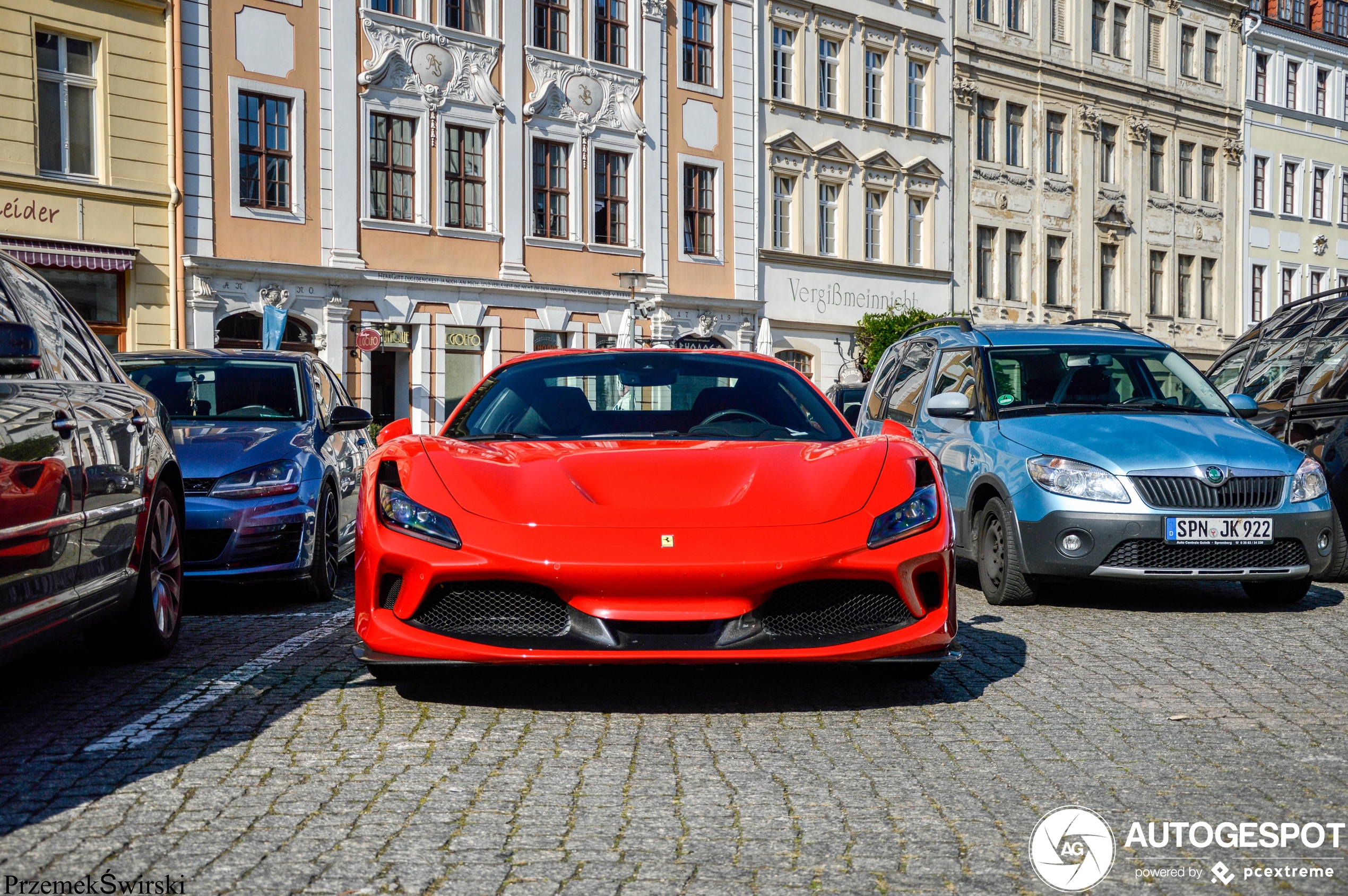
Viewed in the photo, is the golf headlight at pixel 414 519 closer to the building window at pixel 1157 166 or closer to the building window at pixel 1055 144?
the building window at pixel 1055 144

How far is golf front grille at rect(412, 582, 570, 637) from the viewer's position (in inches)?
200

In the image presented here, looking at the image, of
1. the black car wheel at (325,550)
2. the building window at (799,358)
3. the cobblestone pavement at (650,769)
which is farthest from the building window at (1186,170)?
the cobblestone pavement at (650,769)

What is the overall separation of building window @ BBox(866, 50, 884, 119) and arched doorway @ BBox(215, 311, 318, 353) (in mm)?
16375

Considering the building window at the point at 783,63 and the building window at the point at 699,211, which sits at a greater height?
the building window at the point at 783,63

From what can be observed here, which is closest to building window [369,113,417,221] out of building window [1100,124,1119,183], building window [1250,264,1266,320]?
building window [1100,124,1119,183]

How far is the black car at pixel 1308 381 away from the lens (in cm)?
998

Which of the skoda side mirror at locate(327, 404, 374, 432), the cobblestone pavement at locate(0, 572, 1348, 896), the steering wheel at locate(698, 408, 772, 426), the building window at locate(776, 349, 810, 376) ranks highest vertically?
the building window at locate(776, 349, 810, 376)

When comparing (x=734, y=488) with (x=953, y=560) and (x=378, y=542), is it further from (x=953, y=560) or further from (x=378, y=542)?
(x=378, y=542)

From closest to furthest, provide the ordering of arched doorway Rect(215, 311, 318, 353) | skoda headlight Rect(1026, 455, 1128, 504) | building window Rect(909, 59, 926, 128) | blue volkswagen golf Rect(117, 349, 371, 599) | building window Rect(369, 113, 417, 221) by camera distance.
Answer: skoda headlight Rect(1026, 455, 1128, 504)
blue volkswagen golf Rect(117, 349, 371, 599)
arched doorway Rect(215, 311, 318, 353)
building window Rect(369, 113, 417, 221)
building window Rect(909, 59, 926, 128)

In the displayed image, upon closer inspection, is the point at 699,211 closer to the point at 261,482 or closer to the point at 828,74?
the point at 828,74

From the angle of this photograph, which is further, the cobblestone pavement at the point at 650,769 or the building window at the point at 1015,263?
the building window at the point at 1015,263

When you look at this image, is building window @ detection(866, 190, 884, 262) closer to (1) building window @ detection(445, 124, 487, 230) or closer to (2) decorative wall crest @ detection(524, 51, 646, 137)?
(2) decorative wall crest @ detection(524, 51, 646, 137)

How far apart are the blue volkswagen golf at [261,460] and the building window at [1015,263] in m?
33.0

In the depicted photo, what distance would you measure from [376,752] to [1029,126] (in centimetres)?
3970
